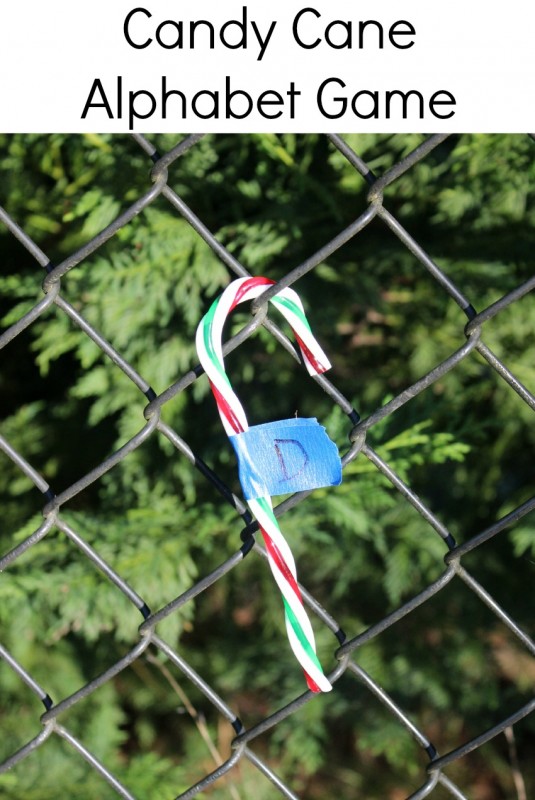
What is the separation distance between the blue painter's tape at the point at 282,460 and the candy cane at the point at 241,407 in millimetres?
17

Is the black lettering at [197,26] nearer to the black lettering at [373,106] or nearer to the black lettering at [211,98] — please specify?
the black lettering at [211,98]

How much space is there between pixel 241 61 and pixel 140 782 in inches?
59.7

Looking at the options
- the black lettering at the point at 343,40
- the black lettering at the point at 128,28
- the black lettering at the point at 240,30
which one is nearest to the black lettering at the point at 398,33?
the black lettering at the point at 343,40

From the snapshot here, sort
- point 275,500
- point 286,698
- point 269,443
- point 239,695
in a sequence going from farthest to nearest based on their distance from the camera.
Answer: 1. point 239,695
2. point 286,698
3. point 275,500
4. point 269,443

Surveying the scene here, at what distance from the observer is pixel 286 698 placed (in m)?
2.20

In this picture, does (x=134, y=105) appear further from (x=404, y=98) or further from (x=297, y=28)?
(x=404, y=98)

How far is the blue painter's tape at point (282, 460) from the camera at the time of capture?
0.94m

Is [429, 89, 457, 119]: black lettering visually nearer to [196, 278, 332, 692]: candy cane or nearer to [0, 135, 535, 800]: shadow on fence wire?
[0, 135, 535, 800]: shadow on fence wire

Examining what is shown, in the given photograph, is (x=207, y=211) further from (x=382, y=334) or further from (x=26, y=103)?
(x=26, y=103)

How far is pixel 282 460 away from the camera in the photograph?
95 cm

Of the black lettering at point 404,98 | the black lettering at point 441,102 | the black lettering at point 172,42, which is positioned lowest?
the black lettering at point 441,102

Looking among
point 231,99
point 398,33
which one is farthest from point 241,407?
point 398,33

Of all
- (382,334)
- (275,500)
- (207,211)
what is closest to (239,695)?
(275,500)

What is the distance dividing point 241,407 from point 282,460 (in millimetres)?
77
